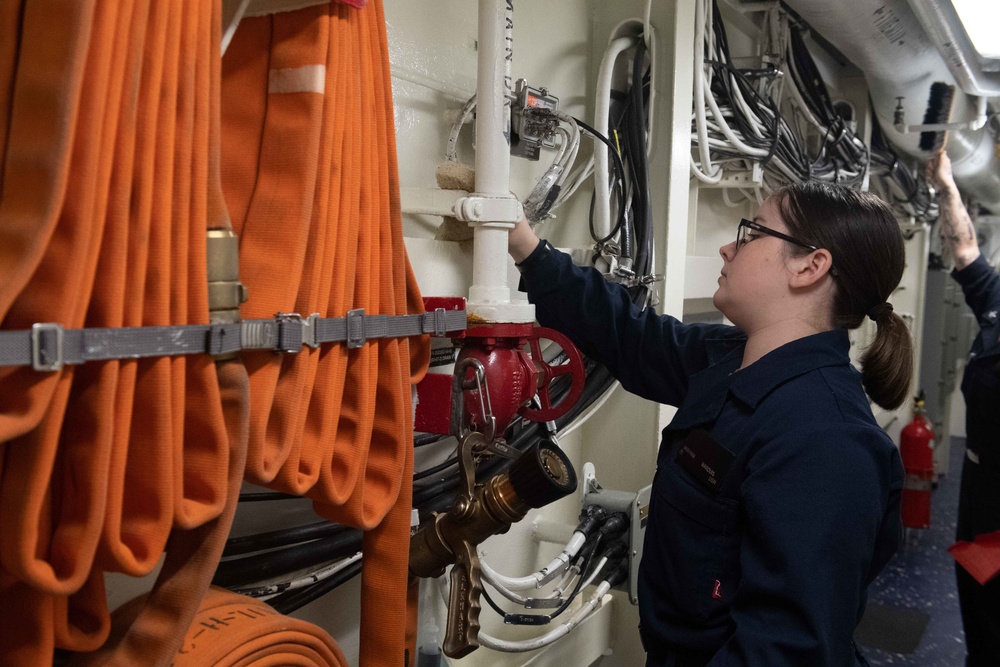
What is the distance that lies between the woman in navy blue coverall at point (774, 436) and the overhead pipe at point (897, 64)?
0.99 metres

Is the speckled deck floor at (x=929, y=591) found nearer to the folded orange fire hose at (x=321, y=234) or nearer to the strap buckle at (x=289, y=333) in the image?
the folded orange fire hose at (x=321, y=234)

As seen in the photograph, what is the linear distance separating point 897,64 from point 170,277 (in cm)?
247

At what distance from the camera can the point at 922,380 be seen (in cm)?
520

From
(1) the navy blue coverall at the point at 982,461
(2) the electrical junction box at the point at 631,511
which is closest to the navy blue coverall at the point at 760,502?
(2) the electrical junction box at the point at 631,511

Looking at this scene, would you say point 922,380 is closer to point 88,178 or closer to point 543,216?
point 543,216

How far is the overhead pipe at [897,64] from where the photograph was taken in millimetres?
2000

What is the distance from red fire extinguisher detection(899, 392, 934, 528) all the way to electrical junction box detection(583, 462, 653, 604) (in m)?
2.88

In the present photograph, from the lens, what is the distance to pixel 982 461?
8.00 feet

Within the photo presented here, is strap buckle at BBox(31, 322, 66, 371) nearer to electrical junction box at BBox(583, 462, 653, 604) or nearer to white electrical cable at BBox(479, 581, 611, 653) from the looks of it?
white electrical cable at BBox(479, 581, 611, 653)

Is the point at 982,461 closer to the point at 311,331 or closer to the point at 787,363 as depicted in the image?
the point at 787,363

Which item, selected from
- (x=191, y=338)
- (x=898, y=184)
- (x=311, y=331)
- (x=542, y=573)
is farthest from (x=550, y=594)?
(x=898, y=184)

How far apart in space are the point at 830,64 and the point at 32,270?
3.20 metres

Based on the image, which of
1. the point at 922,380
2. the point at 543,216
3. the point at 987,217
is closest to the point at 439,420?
the point at 543,216

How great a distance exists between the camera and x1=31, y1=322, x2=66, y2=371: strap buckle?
19.5 inches
